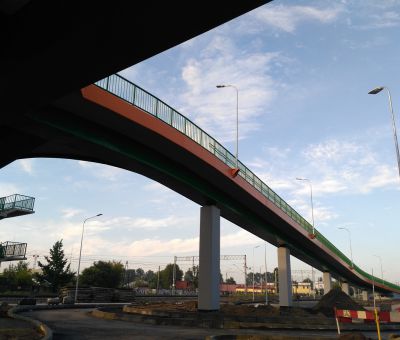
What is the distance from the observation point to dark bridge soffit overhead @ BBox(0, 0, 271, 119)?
7262 mm

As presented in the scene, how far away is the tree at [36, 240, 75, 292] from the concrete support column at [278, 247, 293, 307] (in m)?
43.2

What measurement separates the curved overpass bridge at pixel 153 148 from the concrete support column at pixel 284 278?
8.94 m

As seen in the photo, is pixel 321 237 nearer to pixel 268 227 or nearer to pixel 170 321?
pixel 268 227

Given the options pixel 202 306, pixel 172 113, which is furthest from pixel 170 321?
pixel 172 113

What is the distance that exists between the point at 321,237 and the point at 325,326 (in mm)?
27223

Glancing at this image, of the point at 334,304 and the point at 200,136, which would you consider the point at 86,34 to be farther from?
the point at 334,304

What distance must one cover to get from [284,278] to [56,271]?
45959 millimetres

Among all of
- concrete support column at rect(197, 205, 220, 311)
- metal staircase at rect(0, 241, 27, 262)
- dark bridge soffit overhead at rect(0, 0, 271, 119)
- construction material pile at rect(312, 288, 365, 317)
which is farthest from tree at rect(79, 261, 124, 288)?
dark bridge soffit overhead at rect(0, 0, 271, 119)

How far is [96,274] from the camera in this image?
8531 cm

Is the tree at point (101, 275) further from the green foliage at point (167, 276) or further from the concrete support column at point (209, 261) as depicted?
the concrete support column at point (209, 261)

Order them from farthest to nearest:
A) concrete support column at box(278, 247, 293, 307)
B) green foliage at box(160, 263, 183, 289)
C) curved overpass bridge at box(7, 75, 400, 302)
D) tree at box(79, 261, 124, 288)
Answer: green foliage at box(160, 263, 183, 289), tree at box(79, 261, 124, 288), concrete support column at box(278, 247, 293, 307), curved overpass bridge at box(7, 75, 400, 302)

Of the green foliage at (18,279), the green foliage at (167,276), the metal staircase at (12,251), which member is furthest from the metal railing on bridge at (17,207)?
the green foliage at (167,276)

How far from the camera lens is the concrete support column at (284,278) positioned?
43688 mm

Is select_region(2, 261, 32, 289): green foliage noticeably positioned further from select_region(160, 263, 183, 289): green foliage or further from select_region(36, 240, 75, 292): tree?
select_region(160, 263, 183, 289): green foliage
